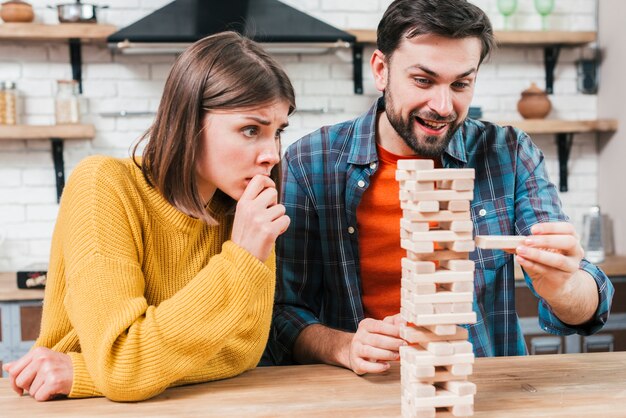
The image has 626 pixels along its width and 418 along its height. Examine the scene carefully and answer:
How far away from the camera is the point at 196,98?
4.61 ft

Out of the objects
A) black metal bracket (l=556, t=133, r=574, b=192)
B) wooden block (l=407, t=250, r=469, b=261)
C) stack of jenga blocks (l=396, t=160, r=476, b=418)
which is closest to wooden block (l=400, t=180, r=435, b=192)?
stack of jenga blocks (l=396, t=160, r=476, b=418)

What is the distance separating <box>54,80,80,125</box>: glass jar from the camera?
356 cm

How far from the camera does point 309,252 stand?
1.94 m

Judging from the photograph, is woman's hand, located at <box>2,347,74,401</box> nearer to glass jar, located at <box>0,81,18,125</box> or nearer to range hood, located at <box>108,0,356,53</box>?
range hood, located at <box>108,0,356,53</box>

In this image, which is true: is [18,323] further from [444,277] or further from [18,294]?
[444,277]

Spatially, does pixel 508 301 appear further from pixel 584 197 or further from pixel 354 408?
pixel 584 197

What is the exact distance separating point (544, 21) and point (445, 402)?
10.7 ft

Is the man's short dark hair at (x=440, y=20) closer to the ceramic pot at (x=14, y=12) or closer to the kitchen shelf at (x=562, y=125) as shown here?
the kitchen shelf at (x=562, y=125)

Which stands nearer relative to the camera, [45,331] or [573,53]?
[45,331]

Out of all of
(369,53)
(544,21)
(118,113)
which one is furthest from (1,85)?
(544,21)

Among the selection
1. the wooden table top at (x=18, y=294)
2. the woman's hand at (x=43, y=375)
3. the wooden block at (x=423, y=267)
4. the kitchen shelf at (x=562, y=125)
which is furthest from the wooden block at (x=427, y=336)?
the kitchen shelf at (x=562, y=125)

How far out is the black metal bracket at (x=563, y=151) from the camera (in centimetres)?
406

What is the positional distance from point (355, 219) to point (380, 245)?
9 centimetres

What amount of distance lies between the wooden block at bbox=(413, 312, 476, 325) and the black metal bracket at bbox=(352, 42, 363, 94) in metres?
2.83
